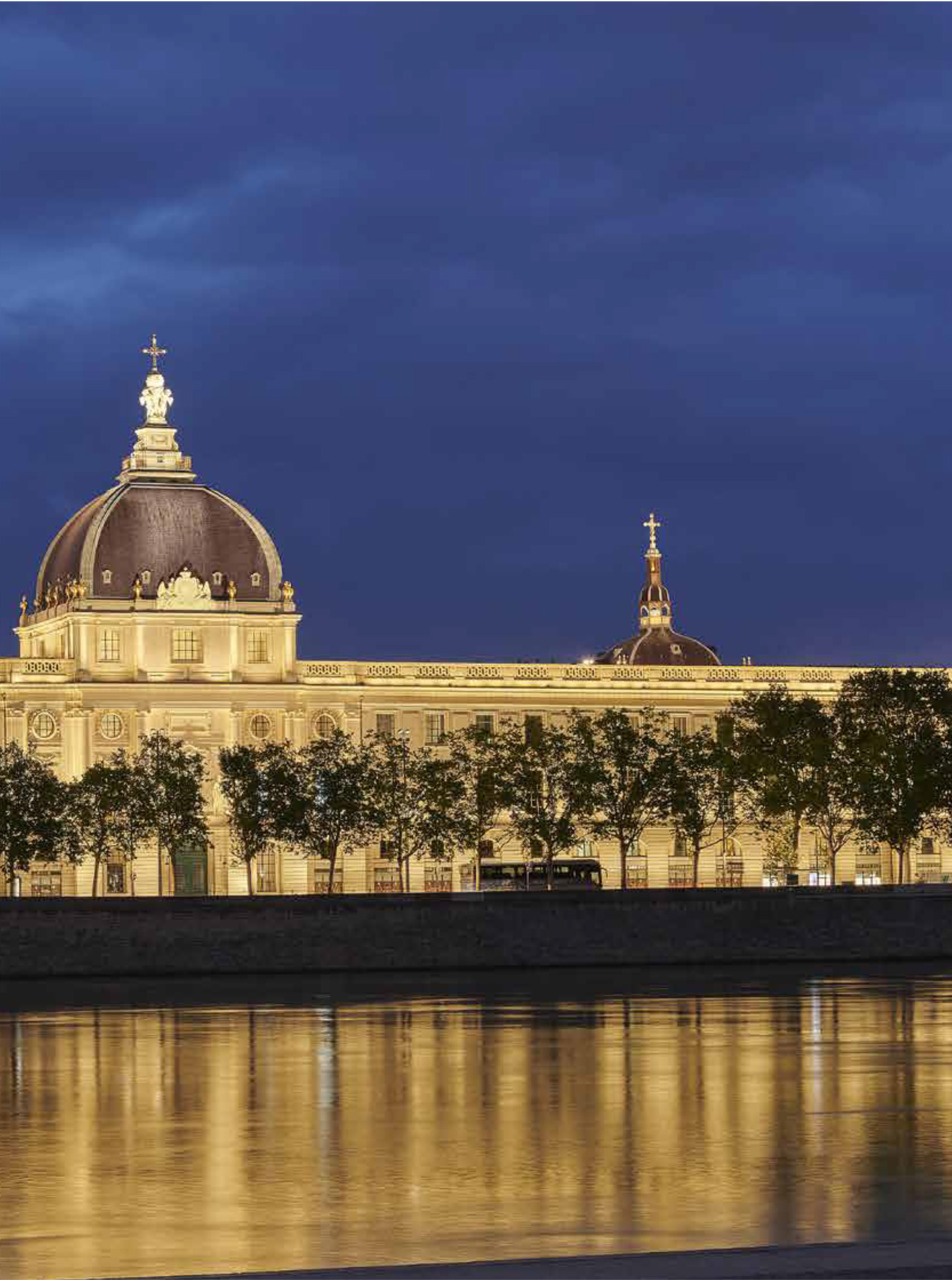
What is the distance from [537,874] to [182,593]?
2769cm

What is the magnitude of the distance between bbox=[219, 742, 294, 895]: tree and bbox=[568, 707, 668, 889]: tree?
15.7 metres

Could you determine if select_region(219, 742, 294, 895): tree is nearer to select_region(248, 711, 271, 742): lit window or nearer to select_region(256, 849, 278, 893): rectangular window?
select_region(256, 849, 278, 893): rectangular window

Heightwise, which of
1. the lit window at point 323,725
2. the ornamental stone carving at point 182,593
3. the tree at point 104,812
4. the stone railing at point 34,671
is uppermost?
the ornamental stone carving at point 182,593

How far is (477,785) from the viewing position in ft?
494

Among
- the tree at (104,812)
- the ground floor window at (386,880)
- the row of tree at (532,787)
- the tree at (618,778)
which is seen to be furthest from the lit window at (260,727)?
the tree at (618,778)

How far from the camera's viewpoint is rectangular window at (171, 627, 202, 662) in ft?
539

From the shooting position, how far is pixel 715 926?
4422 inches

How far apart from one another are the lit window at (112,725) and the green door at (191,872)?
828 centimetres

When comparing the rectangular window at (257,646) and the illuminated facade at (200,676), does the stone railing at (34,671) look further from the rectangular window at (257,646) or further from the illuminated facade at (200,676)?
the rectangular window at (257,646)

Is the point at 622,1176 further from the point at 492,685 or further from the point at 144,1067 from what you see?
the point at 492,685

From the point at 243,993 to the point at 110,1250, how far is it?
57.7 m

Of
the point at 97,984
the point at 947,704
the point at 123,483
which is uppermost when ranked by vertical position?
the point at 123,483

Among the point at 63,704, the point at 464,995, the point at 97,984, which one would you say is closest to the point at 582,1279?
the point at 464,995

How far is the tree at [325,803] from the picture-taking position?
14338 centimetres
